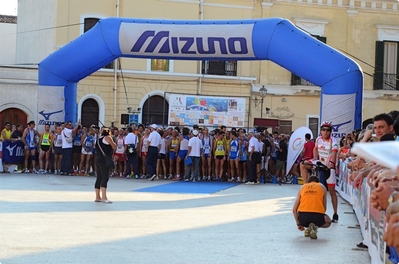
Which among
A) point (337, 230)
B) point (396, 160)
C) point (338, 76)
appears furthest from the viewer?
point (338, 76)

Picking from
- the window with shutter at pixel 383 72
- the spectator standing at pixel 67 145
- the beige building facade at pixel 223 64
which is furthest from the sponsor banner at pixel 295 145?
the window with shutter at pixel 383 72

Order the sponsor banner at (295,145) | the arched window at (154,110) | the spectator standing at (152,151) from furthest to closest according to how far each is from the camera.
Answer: the arched window at (154,110), the spectator standing at (152,151), the sponsor banner at (295,145)

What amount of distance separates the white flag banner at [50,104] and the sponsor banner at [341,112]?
8.53 metres

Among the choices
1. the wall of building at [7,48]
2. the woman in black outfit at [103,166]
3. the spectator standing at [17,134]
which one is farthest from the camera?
the wall of building at [7,48]

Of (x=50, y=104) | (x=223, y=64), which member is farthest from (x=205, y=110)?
(x=50, y=104)

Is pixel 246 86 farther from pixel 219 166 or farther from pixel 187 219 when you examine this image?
pixel 187 219

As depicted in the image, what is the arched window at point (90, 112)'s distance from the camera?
3600 cm

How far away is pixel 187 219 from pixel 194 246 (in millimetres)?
3113

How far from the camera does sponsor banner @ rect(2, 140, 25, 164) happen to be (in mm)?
24078

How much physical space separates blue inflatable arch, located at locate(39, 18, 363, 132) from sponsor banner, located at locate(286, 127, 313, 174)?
3.33m

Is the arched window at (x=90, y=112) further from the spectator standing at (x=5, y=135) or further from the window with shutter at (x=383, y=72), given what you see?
the window with shutter at (x=383, y=72)

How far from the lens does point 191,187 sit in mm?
20953

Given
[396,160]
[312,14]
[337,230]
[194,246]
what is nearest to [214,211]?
[337,230]

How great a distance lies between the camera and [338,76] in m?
18.7
